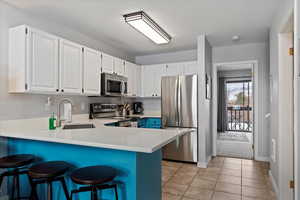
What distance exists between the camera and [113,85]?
3648 mm

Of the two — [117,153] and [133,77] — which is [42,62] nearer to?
[117,153]

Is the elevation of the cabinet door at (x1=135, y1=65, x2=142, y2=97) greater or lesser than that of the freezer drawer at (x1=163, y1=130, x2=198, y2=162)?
greater

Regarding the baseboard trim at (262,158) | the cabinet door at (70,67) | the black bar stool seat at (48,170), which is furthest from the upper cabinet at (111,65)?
the baseboard trim at (262,158)

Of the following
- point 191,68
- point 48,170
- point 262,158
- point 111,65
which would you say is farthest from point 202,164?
point 48,170

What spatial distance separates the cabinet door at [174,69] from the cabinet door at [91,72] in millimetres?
1733

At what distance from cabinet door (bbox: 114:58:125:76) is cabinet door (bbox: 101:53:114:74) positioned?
0.36ft

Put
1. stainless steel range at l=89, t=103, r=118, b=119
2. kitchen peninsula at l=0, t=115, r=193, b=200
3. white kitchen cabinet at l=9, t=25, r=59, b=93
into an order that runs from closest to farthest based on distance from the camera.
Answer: kitchen peninsula at l=0, t=115, r=193, b=200
white kitchen cabinet at l=9, t=25, r=59, b=93
stainless steel range at l=89, t=103, r=118, b=119

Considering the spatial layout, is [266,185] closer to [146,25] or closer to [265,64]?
[265,64]

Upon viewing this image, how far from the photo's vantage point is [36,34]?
2.32 m

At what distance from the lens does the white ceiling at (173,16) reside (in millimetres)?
2377

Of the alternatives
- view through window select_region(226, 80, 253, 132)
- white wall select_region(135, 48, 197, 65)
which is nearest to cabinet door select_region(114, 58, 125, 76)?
white wall select_region(135, 48, 197, 65)

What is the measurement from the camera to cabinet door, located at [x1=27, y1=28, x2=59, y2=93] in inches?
88.7

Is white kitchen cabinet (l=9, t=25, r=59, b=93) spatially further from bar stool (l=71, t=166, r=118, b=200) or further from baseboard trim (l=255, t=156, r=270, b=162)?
baseboard trim (l=255, t=156, r=270, b=162)

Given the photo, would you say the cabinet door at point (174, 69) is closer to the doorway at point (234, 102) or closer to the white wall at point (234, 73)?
the doorway at point (234, 102)
